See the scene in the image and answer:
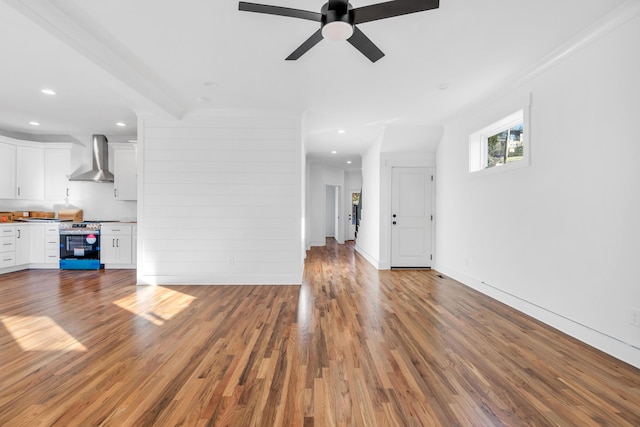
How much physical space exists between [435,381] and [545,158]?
2631mm

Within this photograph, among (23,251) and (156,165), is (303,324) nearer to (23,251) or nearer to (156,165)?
(156,165)

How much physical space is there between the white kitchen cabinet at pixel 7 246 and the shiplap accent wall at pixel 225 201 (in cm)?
295

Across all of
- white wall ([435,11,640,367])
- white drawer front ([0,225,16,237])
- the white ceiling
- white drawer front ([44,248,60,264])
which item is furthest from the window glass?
white drawer front ([0,225,16,237])

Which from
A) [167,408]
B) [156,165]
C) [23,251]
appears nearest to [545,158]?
[167,408]

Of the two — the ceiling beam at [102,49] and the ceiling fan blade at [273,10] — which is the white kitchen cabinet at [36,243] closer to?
the ceiling beam at [102,49]

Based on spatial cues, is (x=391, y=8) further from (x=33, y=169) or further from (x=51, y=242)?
(x=33, y=169)

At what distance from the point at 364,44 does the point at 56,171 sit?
7104 mm

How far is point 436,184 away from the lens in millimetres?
6082

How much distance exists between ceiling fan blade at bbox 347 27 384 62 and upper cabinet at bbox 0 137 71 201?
6784 millimetres

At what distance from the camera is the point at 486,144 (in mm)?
4566

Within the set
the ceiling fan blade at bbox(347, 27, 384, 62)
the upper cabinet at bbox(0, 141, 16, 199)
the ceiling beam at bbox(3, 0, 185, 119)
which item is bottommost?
the upper cabinet at bbox(0, 141, 16, 199)

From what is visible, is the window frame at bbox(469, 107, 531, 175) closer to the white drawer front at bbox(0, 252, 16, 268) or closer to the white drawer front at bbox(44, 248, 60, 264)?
the white drawer front at bbox(44, 248, 60, 264)

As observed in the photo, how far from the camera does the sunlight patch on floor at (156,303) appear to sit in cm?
331

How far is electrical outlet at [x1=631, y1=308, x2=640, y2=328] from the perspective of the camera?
2.27 metres
